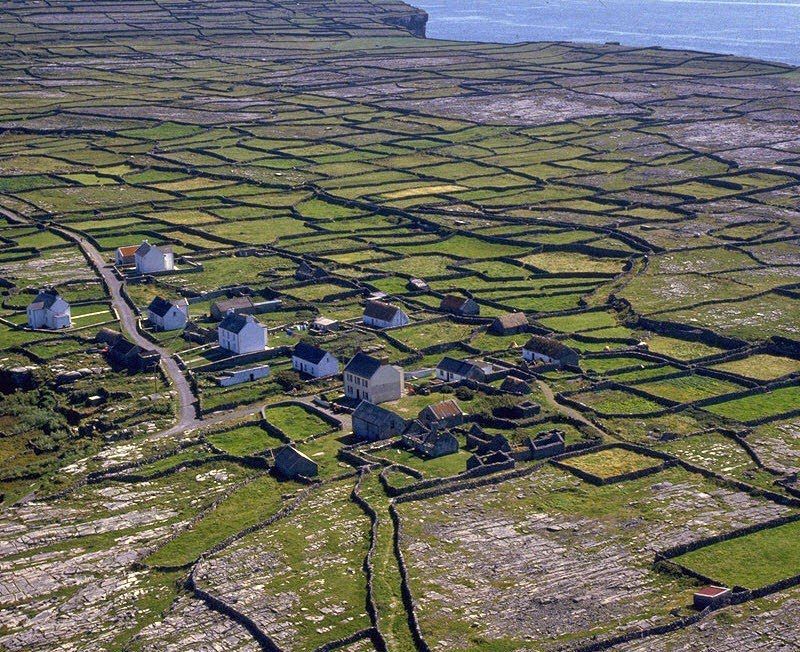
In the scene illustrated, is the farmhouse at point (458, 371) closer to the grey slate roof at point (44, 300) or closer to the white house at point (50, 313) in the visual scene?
the white house at point (50, 313)

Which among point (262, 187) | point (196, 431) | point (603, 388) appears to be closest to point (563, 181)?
point (262, 187)

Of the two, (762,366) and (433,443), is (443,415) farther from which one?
(762,366)

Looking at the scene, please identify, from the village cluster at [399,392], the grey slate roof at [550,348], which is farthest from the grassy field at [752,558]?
the grey slate roof at [550,348]

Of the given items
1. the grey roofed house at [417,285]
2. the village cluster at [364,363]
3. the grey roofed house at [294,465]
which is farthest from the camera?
the grey roofed house at [417,285]

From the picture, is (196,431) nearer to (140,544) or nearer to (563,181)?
(140,544)

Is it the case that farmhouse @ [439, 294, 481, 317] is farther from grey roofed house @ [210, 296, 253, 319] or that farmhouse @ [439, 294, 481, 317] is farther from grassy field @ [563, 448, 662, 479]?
grassy field @ [563, 448, 662, 479]

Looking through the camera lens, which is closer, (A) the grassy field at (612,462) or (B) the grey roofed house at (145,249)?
(A) the grassy field at (612,462)

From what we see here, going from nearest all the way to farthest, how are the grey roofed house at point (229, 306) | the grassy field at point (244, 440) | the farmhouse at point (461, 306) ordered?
1. the grassy field at point (244, 440)
2. the grey roofed house at point (229, 306)
3. the farmhouse at point (461, 306)
